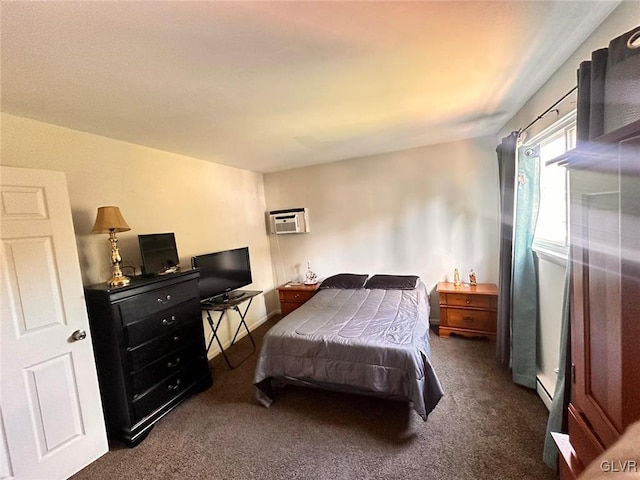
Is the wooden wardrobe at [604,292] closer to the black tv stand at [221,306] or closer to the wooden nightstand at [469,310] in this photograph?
the wooden nightstand at [469,310]

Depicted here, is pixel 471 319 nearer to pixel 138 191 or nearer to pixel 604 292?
pixel 604 292

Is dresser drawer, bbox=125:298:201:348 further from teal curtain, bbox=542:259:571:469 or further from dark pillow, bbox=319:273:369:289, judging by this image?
teal curtain, bbox=542:259:571:469

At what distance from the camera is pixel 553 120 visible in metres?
1.84

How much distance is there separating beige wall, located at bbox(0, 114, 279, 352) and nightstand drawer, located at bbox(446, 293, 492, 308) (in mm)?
2665

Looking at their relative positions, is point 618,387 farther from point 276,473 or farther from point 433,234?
point 433,234

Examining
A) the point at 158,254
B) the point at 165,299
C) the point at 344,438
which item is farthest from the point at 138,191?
the point at 344,438

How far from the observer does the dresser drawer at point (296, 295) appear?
385 cm

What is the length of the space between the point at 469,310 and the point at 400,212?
4.77ft

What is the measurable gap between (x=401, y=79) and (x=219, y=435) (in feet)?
9.01

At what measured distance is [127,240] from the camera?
243 cm

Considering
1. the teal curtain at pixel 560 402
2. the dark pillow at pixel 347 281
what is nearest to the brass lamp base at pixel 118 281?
the dark pillow at pixel 347 281

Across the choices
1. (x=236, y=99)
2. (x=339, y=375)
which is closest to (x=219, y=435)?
(x=339, y=375)

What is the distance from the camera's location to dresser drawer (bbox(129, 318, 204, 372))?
200 centimetres

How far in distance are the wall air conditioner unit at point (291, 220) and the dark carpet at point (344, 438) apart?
2.27 meters
